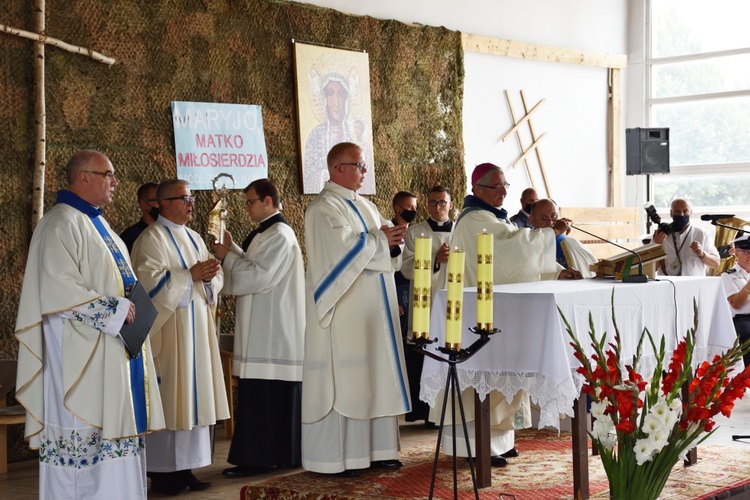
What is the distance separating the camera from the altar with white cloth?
490 centimetres

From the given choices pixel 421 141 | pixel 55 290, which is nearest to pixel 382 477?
pixel 55 290

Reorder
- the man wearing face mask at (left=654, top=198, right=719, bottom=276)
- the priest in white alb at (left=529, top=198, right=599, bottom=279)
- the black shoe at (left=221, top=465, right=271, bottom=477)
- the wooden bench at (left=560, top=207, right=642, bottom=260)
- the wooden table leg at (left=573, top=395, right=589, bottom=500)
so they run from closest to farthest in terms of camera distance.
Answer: the wooden table leg at (left=573, top=395, right=589, bottom=500)
the black shoe at (left=221, top=465, right=271, bottom=477)
the priest in white alb at (left=529, top=198, right=599, bottom=279)
the man wearing face mask at (left=654, top=198, right=719, bottom=276)
the wooden bench at (left=560, top=207, right=642, bottom=260)

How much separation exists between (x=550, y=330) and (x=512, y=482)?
3.91 feet

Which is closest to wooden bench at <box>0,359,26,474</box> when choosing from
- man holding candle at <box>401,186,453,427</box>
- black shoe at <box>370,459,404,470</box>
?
black shoe at <box>370,459,404,470</box>

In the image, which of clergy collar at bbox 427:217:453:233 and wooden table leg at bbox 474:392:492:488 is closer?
wooden table leg at bbox 474:392:492:488

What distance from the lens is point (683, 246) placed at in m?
10.4

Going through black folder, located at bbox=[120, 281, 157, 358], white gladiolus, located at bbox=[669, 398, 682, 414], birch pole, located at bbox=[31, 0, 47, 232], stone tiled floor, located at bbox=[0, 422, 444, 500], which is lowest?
stone tiled floor, located at bbox=[0, 422, 444, 500]

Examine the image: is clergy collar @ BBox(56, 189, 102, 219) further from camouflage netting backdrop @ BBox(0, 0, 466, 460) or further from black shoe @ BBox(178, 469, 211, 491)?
camouflage netting backdrop @ BBox(0, 0, 466, 460)

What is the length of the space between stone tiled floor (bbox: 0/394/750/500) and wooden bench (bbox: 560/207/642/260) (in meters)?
4.31

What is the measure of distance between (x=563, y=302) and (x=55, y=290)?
8.08 ft

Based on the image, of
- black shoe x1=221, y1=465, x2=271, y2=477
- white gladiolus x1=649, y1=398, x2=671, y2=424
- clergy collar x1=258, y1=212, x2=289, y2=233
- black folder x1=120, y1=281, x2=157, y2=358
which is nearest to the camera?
white gladiolus x1=649, y1=398, x2=671, y2=424

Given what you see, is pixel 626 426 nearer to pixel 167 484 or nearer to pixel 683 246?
pixel 167 484

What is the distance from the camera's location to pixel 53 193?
24.1 ft

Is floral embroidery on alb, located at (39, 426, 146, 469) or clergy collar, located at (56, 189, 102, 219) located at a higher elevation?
clergy collar, located at (56, 189, 102, 219)
